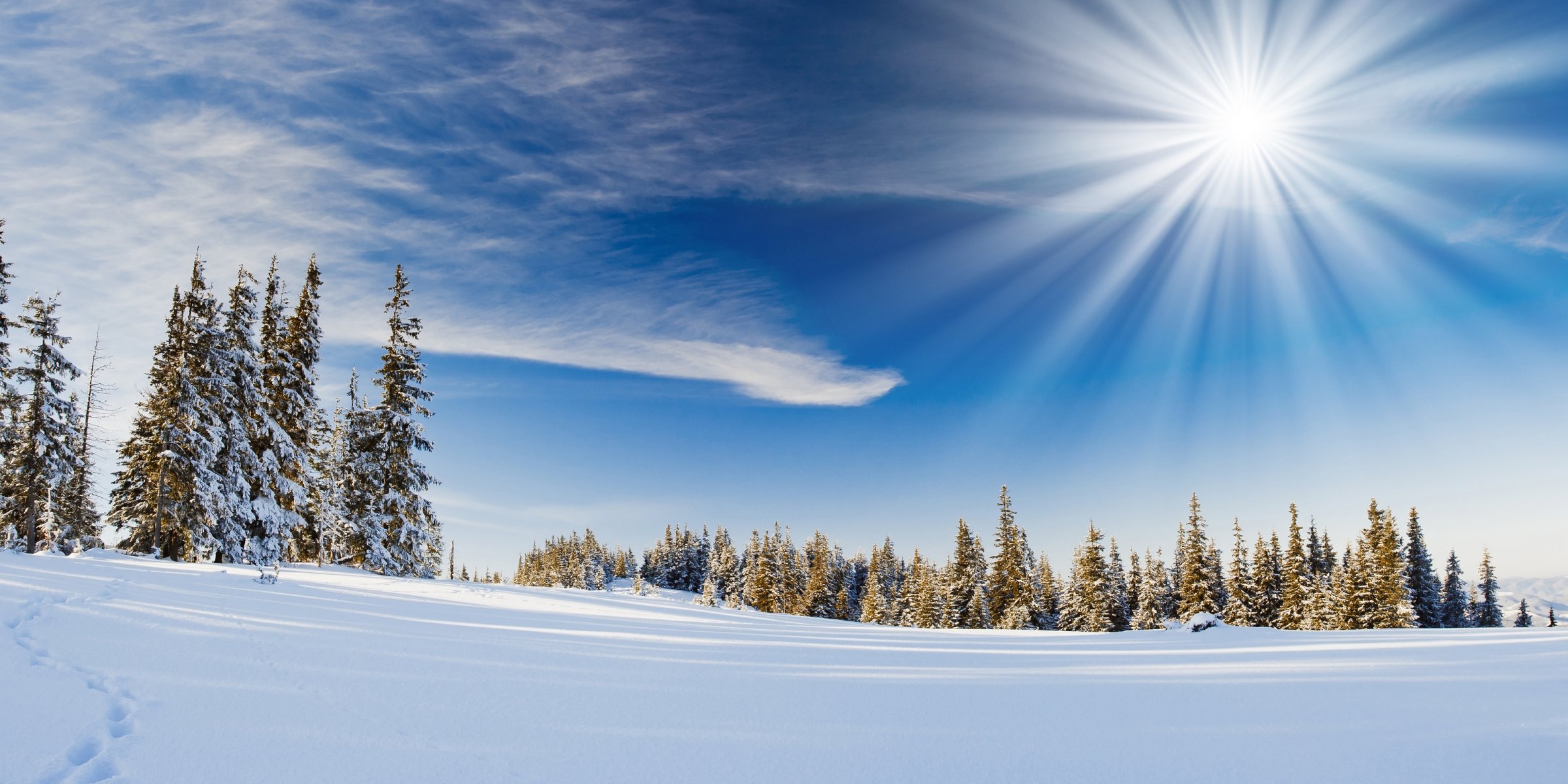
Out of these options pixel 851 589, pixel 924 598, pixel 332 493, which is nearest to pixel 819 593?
pixel 924 598

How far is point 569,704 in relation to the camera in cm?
530

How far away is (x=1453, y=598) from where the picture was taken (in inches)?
2136

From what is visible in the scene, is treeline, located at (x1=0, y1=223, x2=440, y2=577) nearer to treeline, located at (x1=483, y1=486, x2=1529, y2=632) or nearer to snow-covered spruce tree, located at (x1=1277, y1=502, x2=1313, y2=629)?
treeline, located at (x1=483, y1=486, x2=1529, y2=632)

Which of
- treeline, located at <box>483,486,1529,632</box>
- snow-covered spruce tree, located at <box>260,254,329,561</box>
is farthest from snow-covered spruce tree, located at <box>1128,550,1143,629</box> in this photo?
Answer: snow-covered spruce tree, located at <box>260,254,329,561</box>

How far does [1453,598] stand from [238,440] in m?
83.6

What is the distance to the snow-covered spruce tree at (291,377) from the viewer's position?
1115 inches

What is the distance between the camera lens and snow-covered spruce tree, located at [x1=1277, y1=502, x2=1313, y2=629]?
4469 centimetres

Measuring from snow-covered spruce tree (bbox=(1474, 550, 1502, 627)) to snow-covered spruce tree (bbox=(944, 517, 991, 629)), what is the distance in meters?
46.1

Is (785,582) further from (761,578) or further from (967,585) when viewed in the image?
(967,585)

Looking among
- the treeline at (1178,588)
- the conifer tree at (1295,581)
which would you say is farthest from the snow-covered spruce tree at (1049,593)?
the conifer tree at (1295,581)

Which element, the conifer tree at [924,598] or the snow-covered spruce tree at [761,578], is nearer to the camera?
the conifer tree at [924,598]

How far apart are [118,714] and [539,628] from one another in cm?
622

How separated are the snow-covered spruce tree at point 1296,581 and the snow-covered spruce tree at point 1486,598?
2667 cm

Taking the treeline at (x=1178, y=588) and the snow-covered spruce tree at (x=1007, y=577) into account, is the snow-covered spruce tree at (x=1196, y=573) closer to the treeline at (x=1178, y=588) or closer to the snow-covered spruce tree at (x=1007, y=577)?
the treeline at (x=1178, y=588)
